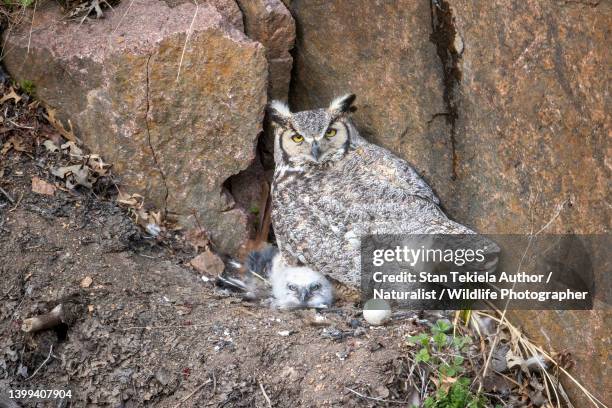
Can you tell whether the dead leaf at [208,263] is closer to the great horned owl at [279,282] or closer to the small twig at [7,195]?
the great horned owl at [279,282]

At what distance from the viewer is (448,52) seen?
3.89 metres

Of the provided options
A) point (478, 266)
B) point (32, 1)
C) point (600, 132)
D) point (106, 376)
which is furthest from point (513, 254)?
point (32, 1)

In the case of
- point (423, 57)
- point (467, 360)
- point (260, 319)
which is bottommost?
point (260, 319)

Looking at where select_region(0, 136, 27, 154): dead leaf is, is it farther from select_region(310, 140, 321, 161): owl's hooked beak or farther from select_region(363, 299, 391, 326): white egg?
select_region(363, 299, 391, 326): white egg

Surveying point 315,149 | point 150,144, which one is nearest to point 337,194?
point 315,149

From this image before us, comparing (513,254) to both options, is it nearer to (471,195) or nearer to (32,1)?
(471,195)

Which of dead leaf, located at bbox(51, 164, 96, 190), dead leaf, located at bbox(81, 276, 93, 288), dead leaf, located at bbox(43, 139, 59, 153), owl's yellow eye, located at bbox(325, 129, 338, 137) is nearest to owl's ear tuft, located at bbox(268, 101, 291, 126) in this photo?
owl's yellow eye, located at bbox(325, 129, 338, 137)

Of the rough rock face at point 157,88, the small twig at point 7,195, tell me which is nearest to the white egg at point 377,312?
the rough rock face at point 157,88

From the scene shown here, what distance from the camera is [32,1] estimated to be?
14.6 feet

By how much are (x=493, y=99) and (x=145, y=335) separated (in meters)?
2.06

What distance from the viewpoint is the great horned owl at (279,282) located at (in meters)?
4.14

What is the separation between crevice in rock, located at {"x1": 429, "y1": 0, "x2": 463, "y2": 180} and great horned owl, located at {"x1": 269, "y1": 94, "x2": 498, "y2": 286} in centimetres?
38

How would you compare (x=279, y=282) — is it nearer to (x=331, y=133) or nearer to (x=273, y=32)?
(x=331, y=133)

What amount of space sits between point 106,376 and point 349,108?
201 cm
